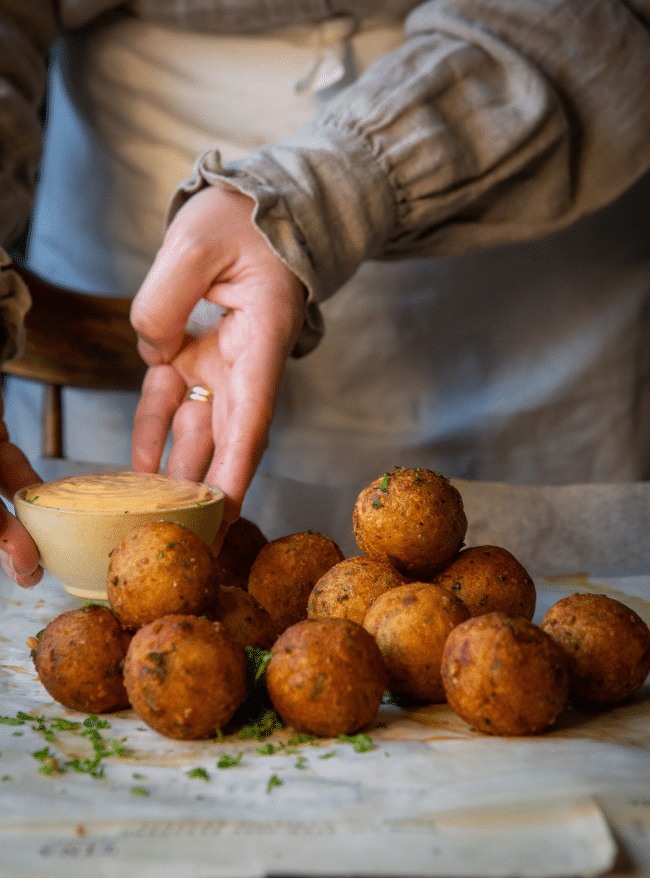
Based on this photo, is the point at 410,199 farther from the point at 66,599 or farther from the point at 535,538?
the point at 66,599

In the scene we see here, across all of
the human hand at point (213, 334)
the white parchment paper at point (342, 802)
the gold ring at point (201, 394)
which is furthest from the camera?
the gold ring at point (201, 394)

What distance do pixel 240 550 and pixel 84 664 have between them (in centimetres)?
39

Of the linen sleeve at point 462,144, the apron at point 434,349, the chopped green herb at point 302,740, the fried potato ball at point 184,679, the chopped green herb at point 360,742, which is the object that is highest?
the linen sleeve at point 462,144

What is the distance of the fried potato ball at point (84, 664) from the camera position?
82 cm

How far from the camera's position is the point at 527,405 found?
82.5 inches

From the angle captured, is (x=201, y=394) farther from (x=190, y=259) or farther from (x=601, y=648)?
(x=601, y=648)

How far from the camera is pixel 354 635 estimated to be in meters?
0.78

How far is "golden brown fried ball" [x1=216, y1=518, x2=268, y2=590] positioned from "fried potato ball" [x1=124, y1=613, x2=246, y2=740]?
0.36 m

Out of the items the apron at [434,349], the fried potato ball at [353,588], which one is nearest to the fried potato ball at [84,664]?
the fried potato ball at [353,588]

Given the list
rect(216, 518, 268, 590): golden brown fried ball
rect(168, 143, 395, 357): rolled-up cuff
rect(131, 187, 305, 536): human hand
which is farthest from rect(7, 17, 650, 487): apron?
rect(216, 518, 268, 590): golden brown fried ball

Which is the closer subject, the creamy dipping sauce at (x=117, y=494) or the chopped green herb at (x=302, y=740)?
the chopped green herb at (x=302, y=740)

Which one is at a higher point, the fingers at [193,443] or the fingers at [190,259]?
the fingers at [190,259]

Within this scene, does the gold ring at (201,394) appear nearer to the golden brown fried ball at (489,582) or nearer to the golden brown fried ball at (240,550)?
the golden brown fried ball at (240,550)

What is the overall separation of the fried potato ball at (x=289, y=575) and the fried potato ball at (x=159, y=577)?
170 millimetres
